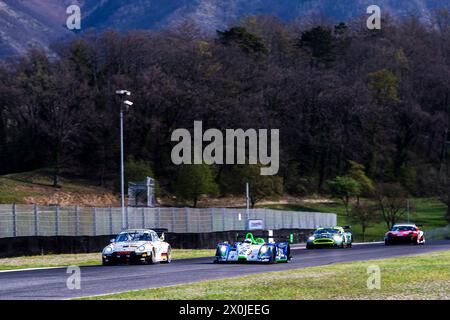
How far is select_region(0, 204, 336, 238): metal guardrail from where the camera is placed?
39.4 metres

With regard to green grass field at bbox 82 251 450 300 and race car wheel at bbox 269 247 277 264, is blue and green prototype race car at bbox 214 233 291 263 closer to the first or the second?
race car wheel at bbox 269 247 277 264

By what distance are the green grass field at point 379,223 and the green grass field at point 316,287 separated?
69612 mm

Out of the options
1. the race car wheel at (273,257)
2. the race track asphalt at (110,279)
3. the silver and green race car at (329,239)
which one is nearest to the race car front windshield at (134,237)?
the race track asphalt at (110,279)

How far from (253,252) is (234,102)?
82136 millimetres

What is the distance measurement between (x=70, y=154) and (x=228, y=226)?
51.0 meters

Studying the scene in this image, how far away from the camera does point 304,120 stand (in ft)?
410

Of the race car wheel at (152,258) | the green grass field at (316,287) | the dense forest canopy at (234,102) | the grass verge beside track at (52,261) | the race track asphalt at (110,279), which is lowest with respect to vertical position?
the grass verge beside track at (52,261)

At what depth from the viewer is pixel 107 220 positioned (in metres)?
46.0

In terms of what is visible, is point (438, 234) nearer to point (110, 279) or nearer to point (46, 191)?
point (46, 191)

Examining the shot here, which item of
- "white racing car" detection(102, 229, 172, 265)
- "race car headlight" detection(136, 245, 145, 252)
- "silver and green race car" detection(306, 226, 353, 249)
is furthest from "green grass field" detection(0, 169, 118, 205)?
"race car headlight" detection(136, 245, 145, 252)

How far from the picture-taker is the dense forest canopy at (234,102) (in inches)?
4166

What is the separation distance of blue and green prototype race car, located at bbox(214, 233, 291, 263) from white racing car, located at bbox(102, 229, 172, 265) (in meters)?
2.38

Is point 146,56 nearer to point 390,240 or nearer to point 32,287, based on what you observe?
point 390,240

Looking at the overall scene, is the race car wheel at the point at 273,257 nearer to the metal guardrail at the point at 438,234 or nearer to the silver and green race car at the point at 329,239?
the silver and green race car at the point at 329,239
